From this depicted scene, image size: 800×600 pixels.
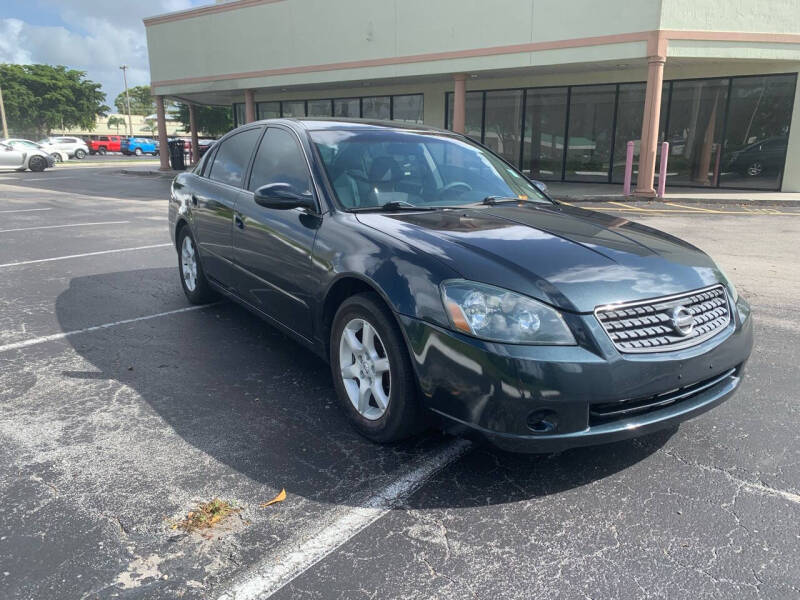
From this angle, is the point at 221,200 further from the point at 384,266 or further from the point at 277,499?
the point at 277,499

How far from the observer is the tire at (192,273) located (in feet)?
18.3

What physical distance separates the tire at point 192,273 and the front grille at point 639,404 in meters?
3.80

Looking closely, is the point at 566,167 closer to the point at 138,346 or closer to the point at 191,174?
the point at 191,174

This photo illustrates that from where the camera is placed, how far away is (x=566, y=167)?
19672 mm

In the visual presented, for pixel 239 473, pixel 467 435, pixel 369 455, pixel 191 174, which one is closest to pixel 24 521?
pixel 239 473

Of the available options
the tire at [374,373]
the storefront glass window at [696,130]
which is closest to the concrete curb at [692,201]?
the storefront glass window at [696,130]

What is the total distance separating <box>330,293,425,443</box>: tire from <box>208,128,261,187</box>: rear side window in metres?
1.98

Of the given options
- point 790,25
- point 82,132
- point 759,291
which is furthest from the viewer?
point 82,132

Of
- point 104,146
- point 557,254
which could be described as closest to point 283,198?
point 557,254

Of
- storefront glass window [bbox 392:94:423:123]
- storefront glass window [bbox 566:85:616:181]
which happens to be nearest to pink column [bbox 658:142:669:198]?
storefront glass window [bbox 566:85:616:181]

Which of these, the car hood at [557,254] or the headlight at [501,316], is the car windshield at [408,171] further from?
the headlight at [501,316]

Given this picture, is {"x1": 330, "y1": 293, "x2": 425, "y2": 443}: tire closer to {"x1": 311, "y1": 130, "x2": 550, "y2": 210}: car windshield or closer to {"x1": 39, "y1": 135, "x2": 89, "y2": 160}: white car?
{"x1": 311, "y1": 130, "x2": 550, "y2": 210}: car windshield

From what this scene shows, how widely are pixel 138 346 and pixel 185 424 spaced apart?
154 centimetres

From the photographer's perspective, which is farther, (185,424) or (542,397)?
(185,424)
